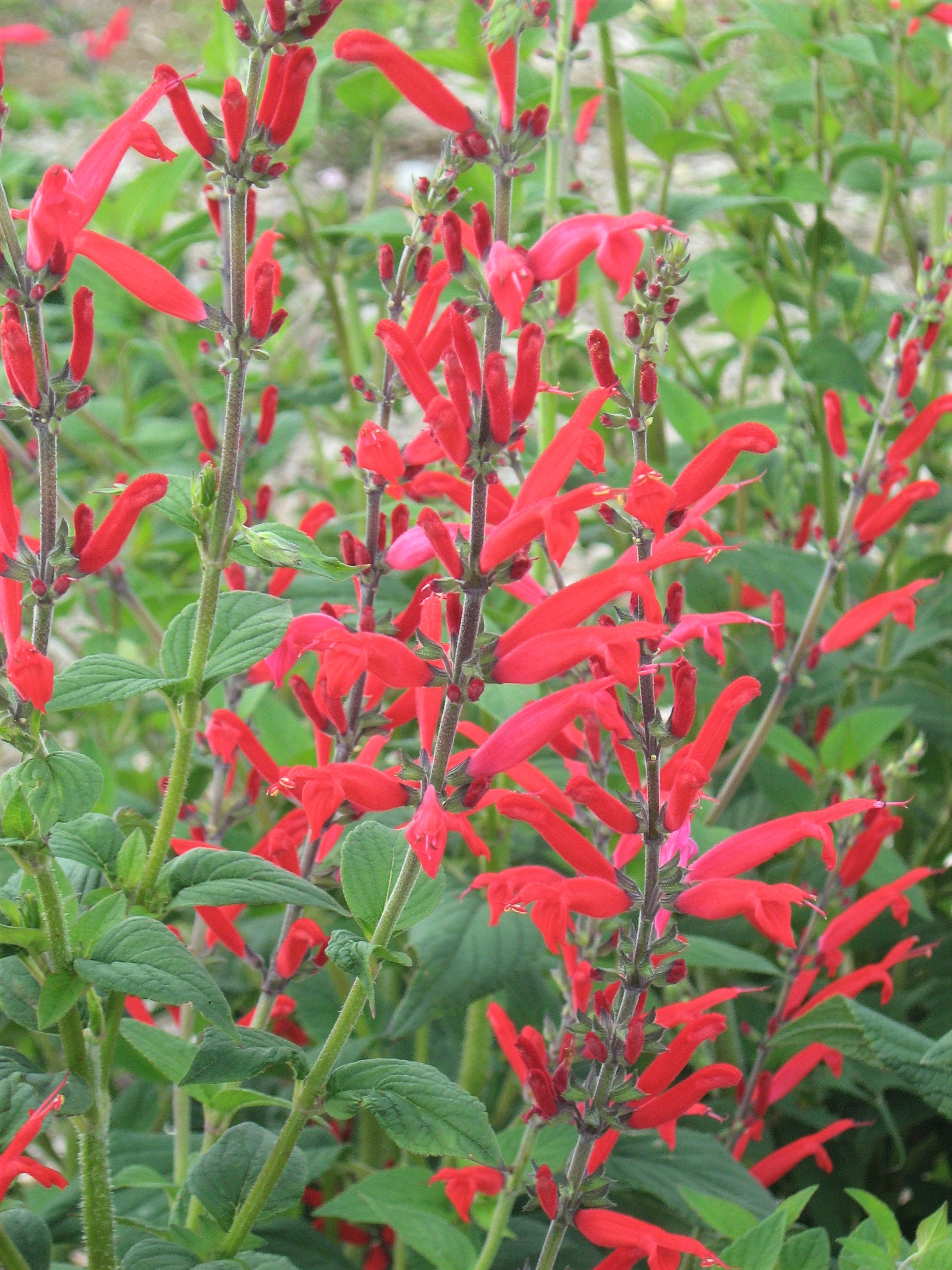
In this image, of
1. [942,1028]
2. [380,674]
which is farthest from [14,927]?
[942,1028]

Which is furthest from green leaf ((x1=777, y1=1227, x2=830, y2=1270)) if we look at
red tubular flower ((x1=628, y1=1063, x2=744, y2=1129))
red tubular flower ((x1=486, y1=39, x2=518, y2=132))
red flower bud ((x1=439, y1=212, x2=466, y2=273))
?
red tubular flower ((x1=486, y1=39, x2=518, y2=132))

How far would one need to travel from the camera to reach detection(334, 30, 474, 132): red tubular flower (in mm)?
909

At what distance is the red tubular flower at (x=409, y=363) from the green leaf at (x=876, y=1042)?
0.60 metres

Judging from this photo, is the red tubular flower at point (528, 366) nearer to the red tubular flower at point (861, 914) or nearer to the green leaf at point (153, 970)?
the green leaf at point (153, 970)

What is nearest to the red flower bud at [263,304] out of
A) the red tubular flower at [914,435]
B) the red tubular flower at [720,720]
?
the red tubular flower at [720,720]

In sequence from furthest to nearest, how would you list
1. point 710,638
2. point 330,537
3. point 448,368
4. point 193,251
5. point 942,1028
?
point 193,251, point 330,537, point 942,1028, point 710,638, point 448,368

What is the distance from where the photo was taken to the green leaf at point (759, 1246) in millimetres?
875

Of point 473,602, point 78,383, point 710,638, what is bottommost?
point 710,638

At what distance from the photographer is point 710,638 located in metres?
0.99

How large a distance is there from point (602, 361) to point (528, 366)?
113 millimetres

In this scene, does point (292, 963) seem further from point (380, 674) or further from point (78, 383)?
point (78, 383)

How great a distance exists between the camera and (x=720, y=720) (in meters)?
0.94

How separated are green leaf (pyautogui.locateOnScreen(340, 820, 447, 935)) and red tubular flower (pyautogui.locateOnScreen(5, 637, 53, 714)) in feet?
0.76

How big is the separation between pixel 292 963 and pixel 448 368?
56 centimetres
